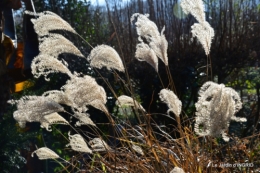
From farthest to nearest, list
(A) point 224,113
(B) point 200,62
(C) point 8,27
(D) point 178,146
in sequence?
1. (B) point 200,62
2. (C) point 8,27
3. (D) point 178,146
4. (A) point 224,113

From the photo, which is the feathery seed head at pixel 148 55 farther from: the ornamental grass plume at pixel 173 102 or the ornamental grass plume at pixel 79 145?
the ornamental grass plume at pixel 79 145

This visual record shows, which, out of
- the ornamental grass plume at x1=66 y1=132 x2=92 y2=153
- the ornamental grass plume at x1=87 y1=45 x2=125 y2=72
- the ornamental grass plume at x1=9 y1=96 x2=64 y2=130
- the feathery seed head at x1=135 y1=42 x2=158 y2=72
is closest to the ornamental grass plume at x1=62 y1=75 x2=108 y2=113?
the ornamental grass plume at x1=9 y1=96 x2=64 y2=130

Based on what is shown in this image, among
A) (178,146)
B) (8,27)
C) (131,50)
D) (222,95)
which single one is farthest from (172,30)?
(222,95)

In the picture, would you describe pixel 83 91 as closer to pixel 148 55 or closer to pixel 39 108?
pixel 39 108

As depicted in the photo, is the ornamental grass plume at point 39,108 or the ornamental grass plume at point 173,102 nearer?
the ornamental grass plume at point 39,108

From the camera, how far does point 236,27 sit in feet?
27.3

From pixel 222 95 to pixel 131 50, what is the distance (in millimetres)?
5660

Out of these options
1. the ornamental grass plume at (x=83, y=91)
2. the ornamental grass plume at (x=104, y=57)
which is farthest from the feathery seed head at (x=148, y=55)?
the ornamental grass plume at (x=83, y=91)

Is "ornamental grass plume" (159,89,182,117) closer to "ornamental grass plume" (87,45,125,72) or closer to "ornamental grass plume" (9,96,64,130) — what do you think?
"ornamental grass plume" (87,45,125,72)

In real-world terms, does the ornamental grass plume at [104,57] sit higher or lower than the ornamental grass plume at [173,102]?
higher

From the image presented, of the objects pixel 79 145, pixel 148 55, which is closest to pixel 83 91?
pixel 79 145

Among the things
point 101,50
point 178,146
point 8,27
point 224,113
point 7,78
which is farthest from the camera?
point 8,27

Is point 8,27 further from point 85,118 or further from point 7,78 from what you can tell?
point 85,118

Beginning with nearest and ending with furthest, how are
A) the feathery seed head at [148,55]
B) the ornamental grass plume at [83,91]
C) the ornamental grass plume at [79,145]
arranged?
the ornamental grass plume at [83,91] → the ornamental grass plume at [79,145] → the feathery seed head at [148,55]
